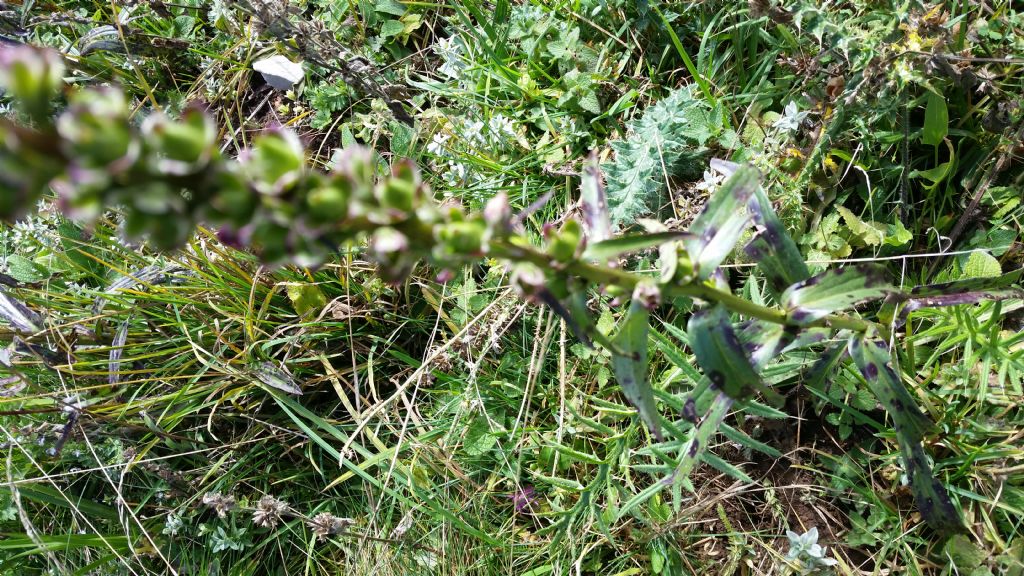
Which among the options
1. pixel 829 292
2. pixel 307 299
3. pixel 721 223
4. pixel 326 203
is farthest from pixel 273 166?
pixel 307 299

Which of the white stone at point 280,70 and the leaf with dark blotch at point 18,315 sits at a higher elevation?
the white stone at point 280,70

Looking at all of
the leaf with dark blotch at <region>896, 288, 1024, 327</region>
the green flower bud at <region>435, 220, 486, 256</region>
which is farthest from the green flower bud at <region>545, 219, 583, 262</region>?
the leaf with dark blotch at <region>896, 288, 1024, 327</region>

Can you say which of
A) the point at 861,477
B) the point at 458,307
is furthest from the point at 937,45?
the point at 458,307

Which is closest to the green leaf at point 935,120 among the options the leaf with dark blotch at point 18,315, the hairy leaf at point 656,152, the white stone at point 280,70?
the hairy leaf at point 656,152

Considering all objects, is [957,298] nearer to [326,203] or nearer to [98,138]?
[326,203]

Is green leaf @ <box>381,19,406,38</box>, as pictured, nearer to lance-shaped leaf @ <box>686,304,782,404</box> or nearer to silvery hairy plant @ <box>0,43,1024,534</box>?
silvery hairy plant @ <box>0,43,1024,534</box>

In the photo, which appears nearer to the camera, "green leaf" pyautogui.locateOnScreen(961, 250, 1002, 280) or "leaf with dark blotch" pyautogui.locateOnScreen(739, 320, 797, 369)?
"leaf with dark blotch" pyautogui.locateOnScreen(739, 320, 797, 369)

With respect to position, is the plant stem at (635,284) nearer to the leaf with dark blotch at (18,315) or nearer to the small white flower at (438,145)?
the small white flower at (438,145)

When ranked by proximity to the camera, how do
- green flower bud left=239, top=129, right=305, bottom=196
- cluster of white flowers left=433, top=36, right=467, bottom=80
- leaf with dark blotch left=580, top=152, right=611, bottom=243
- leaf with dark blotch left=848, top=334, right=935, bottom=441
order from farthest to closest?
cluster of white flowers left=433, top=36, right=467, bottom=80
leaf with dark blotch left=848, top=334, right=935, bottom=441
leaf with dark blotch left=580, top=152, right=611, bottom=243
green flower bud left=239, top=129, right=305, bottom=196
